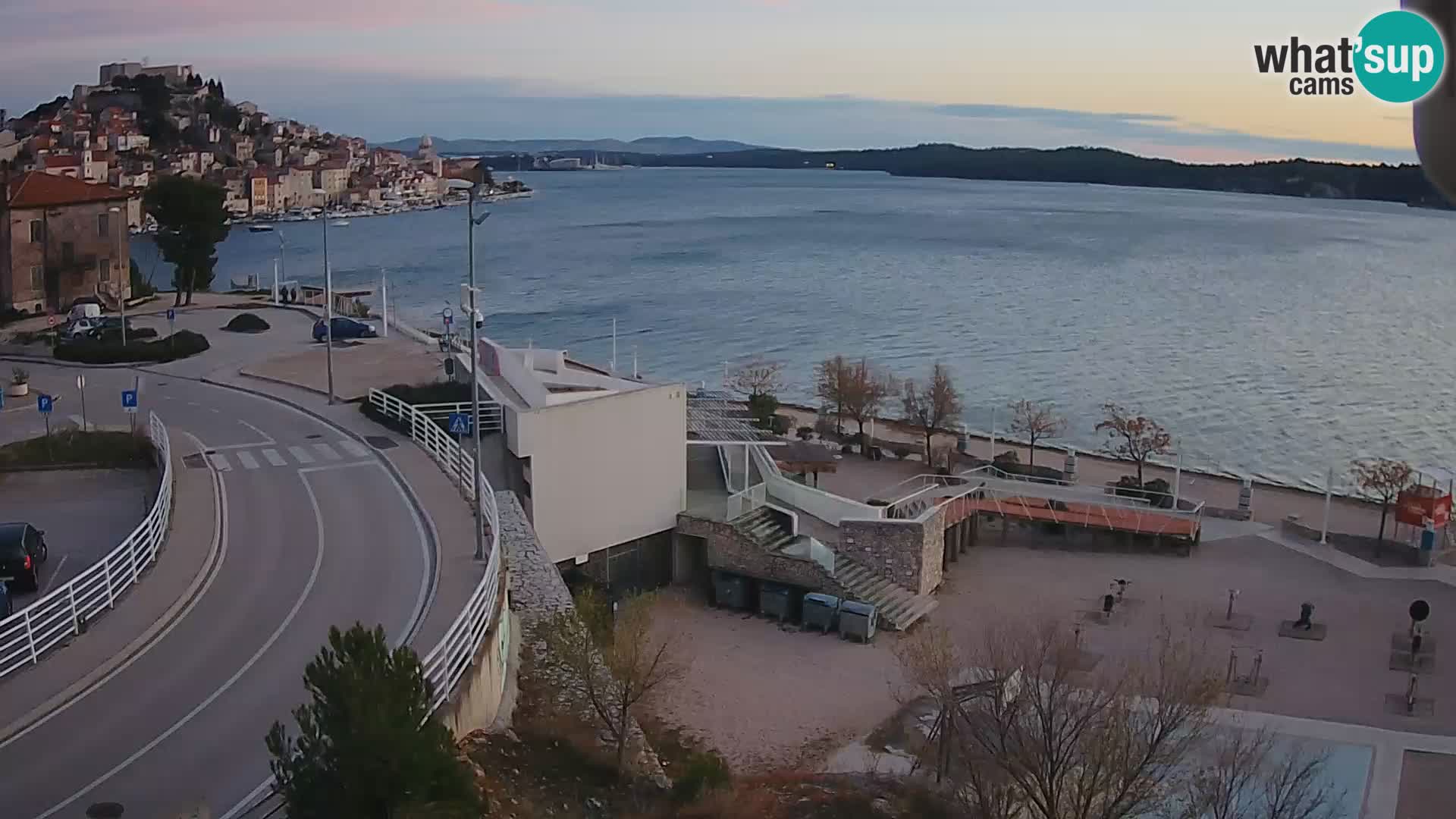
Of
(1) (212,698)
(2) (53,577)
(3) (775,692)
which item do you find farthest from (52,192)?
(1) (212,698)

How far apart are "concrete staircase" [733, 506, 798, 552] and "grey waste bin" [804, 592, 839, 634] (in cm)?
142

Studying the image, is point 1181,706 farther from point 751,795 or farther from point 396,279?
point 396,279

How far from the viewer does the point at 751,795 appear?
1354 centimetres

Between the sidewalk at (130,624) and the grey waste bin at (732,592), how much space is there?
9.16m

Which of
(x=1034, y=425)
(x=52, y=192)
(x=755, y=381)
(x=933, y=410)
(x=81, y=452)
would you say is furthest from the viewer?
(x=755, y=381)

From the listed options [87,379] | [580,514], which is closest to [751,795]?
[580,514]

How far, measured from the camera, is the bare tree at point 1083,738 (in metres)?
11.8

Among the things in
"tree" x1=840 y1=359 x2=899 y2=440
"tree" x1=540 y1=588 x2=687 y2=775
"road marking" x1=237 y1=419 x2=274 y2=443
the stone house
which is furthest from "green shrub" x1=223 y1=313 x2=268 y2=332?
"tree" x1=540 y1=588 x2=687 y2=775

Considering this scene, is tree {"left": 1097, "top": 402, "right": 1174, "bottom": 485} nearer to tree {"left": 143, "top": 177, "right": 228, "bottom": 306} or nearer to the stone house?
tree {"left": 143, "top": 177, "right": 228, "bottom": 306}

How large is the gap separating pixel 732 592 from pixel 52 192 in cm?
3280

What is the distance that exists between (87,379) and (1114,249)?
111269 mm

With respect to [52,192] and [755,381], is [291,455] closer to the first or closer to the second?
[52,192]

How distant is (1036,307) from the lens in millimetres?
84938

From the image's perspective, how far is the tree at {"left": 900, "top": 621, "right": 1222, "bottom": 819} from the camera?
11836mm
